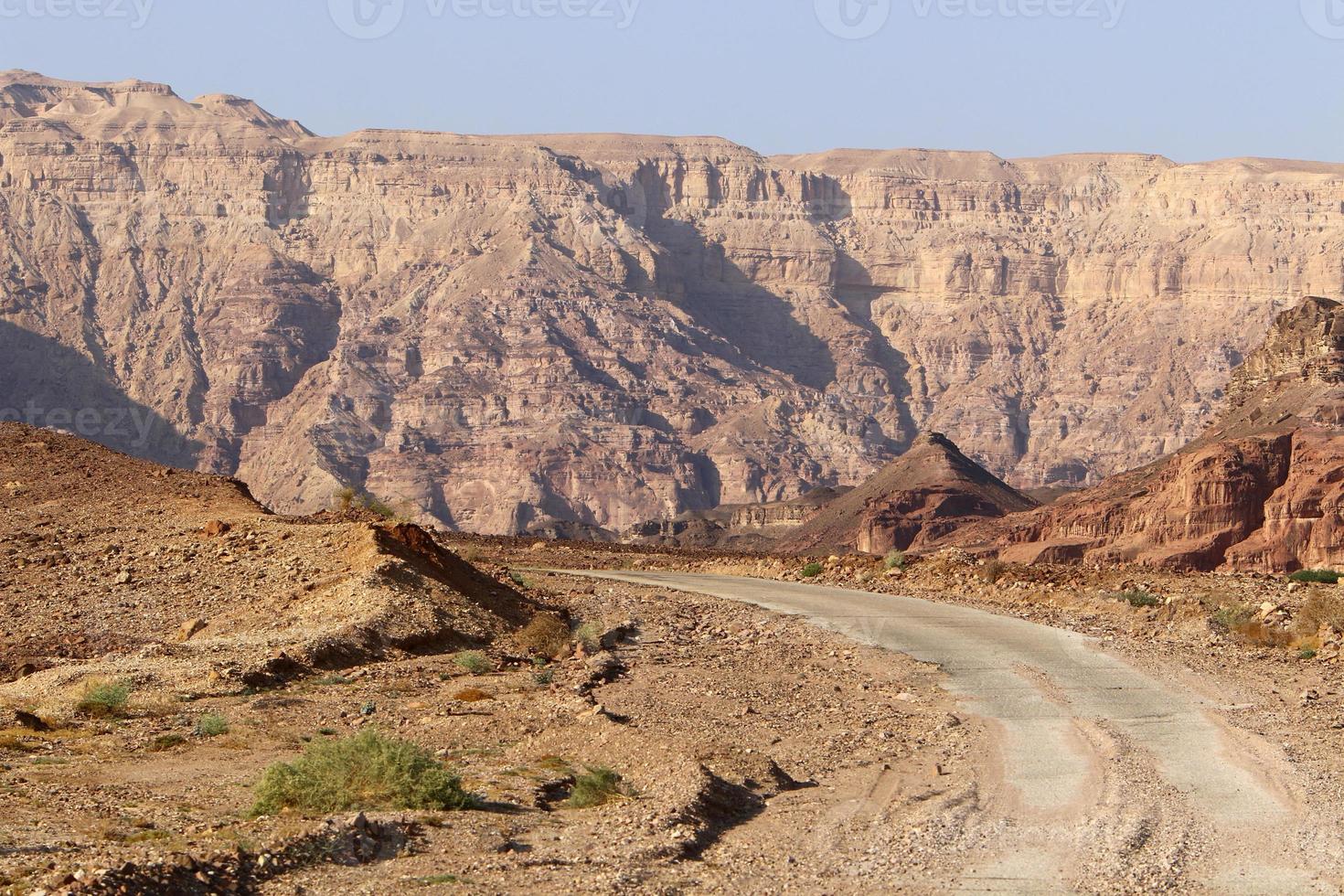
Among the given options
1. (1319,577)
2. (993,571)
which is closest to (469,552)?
(993,571)

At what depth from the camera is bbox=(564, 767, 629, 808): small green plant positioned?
658 inches

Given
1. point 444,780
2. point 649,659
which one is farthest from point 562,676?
point 444,780

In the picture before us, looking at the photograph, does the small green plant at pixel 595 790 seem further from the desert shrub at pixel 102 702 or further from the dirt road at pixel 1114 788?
the desert shrub at pixel 102 702

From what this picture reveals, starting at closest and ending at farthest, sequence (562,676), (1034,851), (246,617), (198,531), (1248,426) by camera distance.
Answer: (1034,851)
(562,676)
(246,617)
(198,531)
(1248,426)

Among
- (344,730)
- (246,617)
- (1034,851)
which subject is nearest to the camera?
(1034,851)

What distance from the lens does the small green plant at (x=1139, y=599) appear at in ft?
112

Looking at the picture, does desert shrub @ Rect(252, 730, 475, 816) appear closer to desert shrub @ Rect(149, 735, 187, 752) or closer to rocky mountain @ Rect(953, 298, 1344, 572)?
desert shrub @ Rect(149, 735, 187, 752)

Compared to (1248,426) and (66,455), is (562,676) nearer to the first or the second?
(66,455)

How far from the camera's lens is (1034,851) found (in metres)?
14.9

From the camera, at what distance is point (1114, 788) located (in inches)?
682

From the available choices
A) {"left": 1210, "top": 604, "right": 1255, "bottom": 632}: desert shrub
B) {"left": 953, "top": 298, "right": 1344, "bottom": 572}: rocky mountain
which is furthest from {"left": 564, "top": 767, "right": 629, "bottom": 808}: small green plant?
{"left": 953, "top": 298, "right": 1344, "bottom": 572}: rocky mountain

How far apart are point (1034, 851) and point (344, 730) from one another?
8.58 meters

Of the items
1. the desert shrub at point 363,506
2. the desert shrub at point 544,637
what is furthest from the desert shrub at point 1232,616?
the desert shrub at point 363,506

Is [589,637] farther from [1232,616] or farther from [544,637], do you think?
[1232,616]
